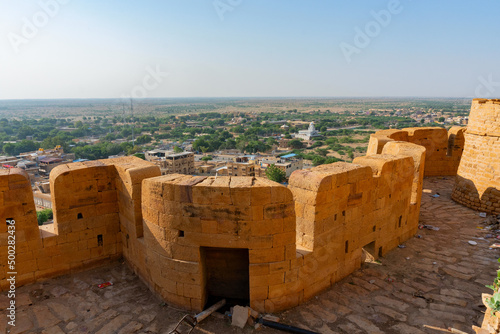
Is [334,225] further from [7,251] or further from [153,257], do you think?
[7,251]

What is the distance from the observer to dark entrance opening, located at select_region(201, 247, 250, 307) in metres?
5.43

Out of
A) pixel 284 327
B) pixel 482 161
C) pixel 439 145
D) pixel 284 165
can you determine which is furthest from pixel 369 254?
pixel 284 165

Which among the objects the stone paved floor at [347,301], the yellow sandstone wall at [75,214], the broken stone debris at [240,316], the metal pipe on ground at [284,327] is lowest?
the stone paved floor at [347,301]

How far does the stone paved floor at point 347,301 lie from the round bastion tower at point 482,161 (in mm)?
2327

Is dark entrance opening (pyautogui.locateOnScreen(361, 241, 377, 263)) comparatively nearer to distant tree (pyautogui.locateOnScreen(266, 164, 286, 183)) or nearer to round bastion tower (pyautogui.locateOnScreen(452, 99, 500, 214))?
round bastion tower (pyautogui.locateOnScreen(452, 99, 500, 214))

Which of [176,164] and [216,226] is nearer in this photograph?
[216,226]

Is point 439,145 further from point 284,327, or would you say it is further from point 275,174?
point 275,174

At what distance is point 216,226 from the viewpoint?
477cm

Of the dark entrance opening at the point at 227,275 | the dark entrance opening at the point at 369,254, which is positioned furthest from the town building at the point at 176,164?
the dark entrance opening at the point at 227,275

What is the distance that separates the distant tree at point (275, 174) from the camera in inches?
1556

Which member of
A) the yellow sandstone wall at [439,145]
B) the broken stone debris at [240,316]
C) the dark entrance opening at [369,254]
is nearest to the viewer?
the broken stone debris at [240,316]

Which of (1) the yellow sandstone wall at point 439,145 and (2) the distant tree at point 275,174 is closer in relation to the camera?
(1) the yellow sandstone wall at point 439,145

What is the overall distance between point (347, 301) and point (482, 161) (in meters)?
6.46

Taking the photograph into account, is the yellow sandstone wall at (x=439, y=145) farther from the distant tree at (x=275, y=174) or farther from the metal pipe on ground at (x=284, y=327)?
the distant tree at (x=275, y=174)
